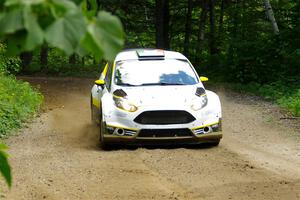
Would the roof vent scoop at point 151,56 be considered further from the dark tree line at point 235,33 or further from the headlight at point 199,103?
the dark tree line at point 235,33

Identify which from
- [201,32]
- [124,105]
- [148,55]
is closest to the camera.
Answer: [124,105]

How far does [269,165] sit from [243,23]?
17.2 metres

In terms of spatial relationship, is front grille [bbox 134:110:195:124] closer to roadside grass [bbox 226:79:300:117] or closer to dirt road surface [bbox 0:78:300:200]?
dirt road surface [bbox 0:78:300:200]

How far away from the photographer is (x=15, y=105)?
1377 centimetres

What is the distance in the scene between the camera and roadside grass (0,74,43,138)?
40.3 feet

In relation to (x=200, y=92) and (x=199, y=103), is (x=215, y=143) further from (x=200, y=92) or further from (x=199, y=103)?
(x=200, y=92)

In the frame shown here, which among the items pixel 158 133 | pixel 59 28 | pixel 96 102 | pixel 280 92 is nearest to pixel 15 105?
pixel 96 102

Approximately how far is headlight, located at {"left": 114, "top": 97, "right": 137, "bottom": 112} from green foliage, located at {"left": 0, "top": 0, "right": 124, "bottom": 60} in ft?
27.7

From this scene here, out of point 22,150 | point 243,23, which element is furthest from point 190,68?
point 243,23

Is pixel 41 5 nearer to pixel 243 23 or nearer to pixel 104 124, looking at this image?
pixel 104 124

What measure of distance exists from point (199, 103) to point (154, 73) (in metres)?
1.21

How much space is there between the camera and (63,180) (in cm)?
759

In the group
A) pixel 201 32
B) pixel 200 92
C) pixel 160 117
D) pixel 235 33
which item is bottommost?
pixel 201 32

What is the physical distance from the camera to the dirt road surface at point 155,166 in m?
7.03
